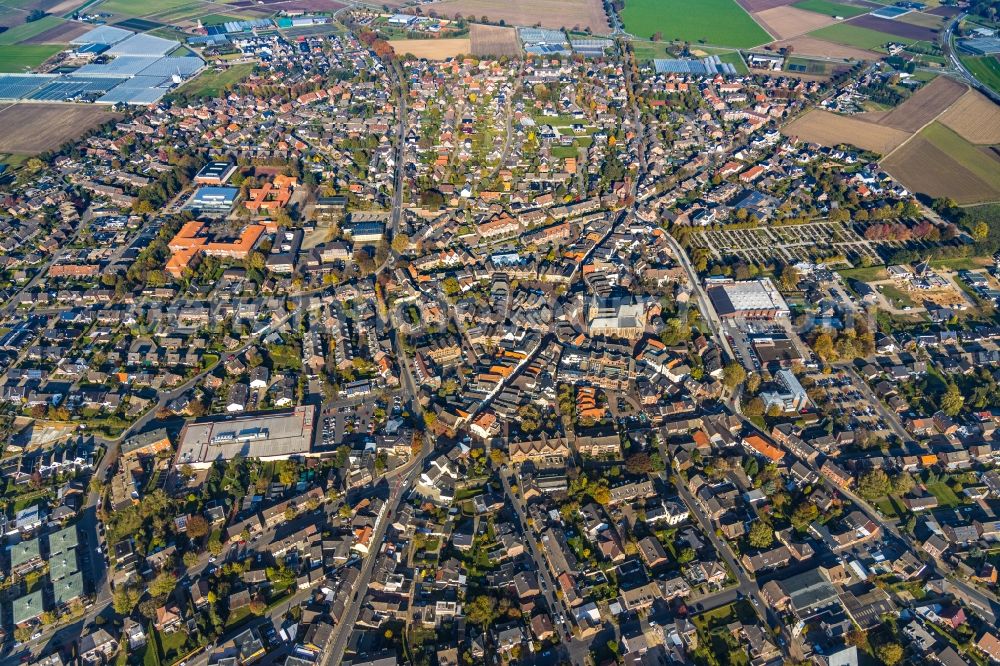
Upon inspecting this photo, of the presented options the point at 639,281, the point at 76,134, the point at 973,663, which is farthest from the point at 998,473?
the point at 76,134

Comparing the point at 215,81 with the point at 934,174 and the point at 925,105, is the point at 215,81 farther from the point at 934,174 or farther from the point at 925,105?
the point at 925,105

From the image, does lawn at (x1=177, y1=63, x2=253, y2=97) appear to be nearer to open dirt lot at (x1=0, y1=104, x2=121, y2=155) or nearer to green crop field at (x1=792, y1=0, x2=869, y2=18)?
open dirt lot at (x1=0, y1=104, x2=121, y2=155)

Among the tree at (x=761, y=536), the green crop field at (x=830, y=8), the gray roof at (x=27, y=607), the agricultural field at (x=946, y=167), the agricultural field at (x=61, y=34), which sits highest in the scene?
the green crop field at (x=830, y=8)

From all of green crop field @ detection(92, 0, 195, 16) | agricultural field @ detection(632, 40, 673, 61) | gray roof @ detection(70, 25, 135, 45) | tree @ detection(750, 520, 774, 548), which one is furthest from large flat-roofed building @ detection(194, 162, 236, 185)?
green crop field @ detection(92, 0, 195, 16)

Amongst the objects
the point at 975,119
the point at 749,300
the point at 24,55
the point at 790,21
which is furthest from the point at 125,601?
the point at 790,21

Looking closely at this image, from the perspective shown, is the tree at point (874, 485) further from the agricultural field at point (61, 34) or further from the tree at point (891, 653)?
the agricultural field at point (61, 34)

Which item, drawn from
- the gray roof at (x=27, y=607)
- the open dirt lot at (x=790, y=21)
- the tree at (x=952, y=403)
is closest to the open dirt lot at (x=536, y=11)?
the open dirt lot at (x=790, y=21)

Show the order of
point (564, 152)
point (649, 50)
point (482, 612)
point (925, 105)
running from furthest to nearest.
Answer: point (649, 50) → point (925, 105) → point (564, 152) → point (482, 612)
